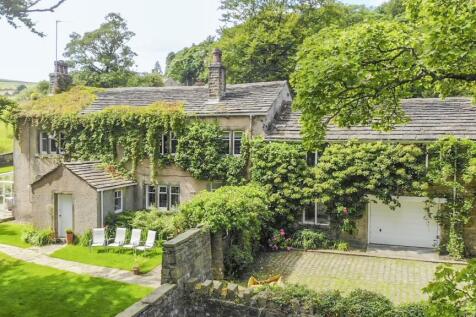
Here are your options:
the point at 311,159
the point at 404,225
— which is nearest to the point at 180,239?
the point at 311,159

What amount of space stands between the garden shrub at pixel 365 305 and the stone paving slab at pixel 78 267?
24.7 feet

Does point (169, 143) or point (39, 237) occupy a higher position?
point (169, 143)

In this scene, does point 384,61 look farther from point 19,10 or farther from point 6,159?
point 6,159

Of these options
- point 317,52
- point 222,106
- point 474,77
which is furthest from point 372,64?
point 222,106

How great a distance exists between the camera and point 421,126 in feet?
67.0

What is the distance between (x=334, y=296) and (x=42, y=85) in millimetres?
66561

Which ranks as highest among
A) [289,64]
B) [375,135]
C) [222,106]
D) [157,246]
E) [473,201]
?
[289,64]

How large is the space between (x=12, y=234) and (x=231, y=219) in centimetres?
1447

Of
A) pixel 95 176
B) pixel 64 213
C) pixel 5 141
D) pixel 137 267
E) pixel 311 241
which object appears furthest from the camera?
pixel 5 141

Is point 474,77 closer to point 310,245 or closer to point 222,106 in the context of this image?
point 310,245

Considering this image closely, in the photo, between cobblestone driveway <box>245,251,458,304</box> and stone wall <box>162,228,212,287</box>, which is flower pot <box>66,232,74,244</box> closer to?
stone wall <box>162,228,212,287</box>

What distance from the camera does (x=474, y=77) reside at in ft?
20.9

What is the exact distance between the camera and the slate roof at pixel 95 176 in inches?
849

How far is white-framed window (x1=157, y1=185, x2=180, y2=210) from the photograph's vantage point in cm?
2427
